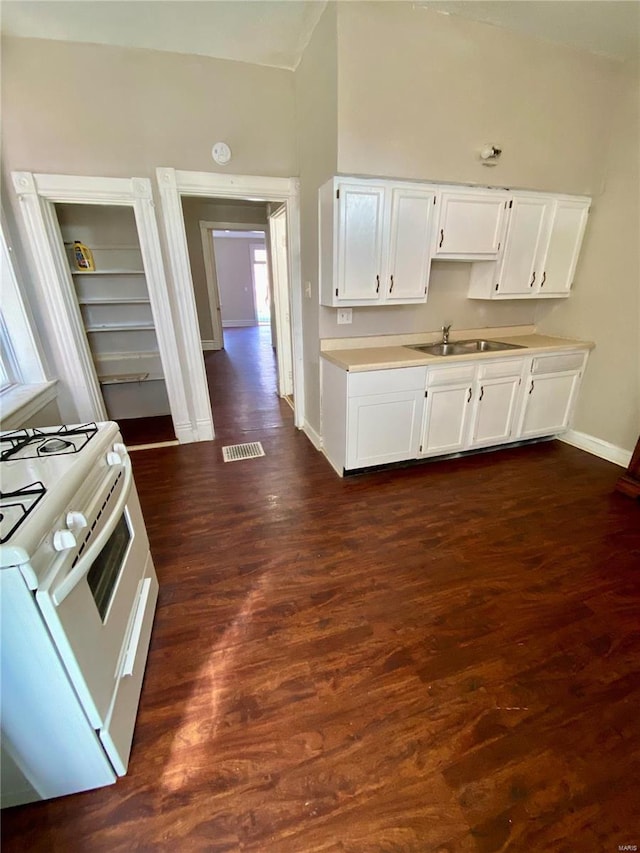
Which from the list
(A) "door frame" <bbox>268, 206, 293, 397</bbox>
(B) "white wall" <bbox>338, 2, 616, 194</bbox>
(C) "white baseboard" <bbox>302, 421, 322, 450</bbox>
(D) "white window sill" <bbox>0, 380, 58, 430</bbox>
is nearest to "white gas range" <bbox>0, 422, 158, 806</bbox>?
(D) "white window sill" <bbox>0, 380, 58, 430</bbox>

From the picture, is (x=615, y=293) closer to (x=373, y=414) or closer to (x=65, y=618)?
(x=373, y=414)

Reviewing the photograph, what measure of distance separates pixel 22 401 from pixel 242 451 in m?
1.62

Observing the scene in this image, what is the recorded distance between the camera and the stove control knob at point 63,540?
0.88 meters

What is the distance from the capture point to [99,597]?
1166mm


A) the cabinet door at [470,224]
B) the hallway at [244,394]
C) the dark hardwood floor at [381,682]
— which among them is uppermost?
the cabinet door at [470,224]

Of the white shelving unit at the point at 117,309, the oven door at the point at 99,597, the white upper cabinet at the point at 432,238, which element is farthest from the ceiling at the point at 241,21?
the oven door at the point at 99,597

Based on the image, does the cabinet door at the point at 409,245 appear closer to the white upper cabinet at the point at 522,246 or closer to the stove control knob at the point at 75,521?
the white upper cabinet at the point at 522,246

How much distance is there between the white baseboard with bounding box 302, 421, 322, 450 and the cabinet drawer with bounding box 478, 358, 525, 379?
146cm

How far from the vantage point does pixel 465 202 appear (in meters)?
2.70

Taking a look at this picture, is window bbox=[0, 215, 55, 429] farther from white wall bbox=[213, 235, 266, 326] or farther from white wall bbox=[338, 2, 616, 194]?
white wall bbox=[213, 235, 266, 326]

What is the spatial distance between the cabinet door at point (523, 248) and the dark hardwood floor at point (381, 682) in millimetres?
1755

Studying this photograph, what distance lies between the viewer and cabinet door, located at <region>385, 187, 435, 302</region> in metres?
2.55

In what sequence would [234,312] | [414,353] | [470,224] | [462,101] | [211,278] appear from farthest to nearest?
[234,312]
[211,278]
[414,353]
[470,224]
[462,101]

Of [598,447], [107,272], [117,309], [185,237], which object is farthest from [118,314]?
[598,447]
